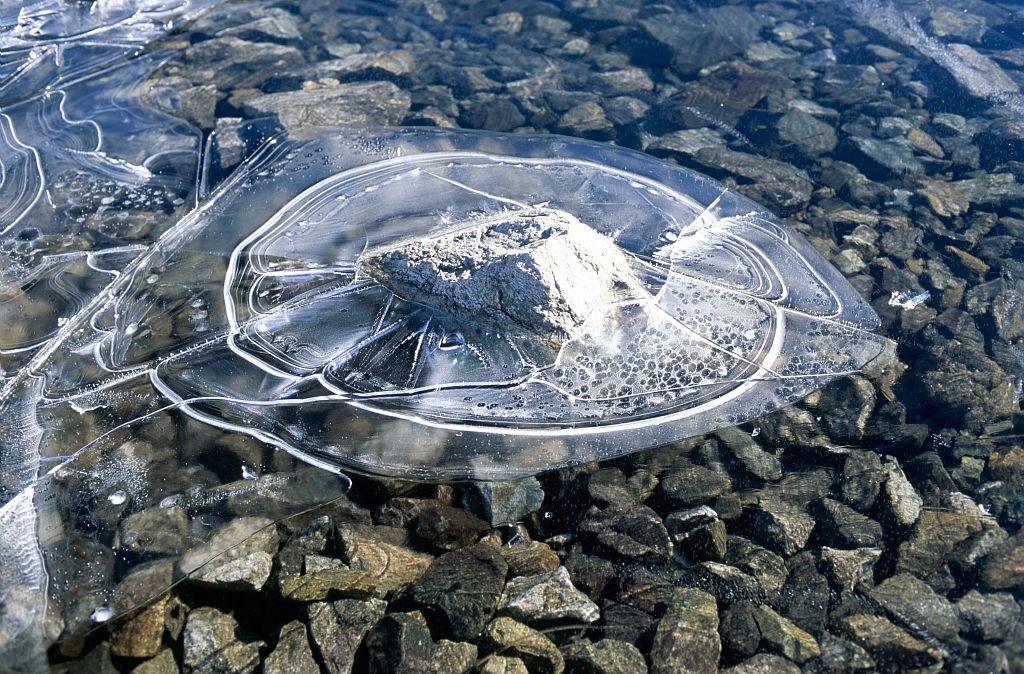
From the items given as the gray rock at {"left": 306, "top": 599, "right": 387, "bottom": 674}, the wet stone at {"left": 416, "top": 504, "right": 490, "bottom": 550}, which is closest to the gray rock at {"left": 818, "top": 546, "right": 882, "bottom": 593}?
the wet stone at {"left": 416, "top": 504, "right": 490, "bottom": 550}

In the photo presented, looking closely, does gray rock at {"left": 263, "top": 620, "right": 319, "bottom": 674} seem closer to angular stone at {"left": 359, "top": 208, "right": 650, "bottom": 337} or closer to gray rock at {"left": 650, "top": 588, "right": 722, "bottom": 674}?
gray rock at {"left": 650, "top": 588, "right": 722, "bottom": 674}

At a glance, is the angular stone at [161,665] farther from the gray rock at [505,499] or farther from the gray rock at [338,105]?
the gray rock at [338,105]

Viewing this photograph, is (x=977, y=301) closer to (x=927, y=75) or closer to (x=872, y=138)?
(x=872, y=138)

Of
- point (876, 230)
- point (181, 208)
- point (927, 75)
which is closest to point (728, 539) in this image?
point (876, 230)

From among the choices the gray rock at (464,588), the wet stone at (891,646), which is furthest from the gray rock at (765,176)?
the gray rock at (464,588)

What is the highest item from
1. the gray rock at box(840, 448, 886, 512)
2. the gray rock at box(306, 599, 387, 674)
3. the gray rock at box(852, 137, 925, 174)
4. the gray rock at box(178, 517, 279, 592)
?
the gray rock at box(852, 137, 925, 174)

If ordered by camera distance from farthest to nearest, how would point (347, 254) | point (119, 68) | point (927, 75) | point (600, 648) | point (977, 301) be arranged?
point (927, 75) < point (119, 68) < point (977, 301) < point (347, 254) < point (600, 648)

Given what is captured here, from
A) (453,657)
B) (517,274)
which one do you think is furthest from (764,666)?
(517,274)
